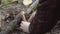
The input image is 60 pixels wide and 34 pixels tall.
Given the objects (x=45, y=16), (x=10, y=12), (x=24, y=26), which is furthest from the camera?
(x=10, y=12)

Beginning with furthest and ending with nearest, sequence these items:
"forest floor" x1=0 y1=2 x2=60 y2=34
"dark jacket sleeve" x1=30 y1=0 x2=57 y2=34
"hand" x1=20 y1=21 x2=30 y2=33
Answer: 1. "forest floor" x1=0 y1=2 x2=60 y2=34
2. "hand" x1=20 y1=21 x2=30 y2=33
3. "dark jacket sleeve" x1=30 y1=0 x2=57 y2=34

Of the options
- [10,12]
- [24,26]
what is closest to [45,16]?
[24,26]

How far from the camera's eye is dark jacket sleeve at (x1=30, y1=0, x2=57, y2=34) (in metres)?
0.90

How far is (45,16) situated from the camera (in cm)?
94

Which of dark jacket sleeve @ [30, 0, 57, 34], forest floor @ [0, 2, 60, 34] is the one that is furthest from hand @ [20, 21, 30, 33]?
dark jacket sleeve @ [30, 0, 57, 34]

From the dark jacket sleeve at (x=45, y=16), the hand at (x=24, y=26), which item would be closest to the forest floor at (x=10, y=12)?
the hand at (x=24, y=26)

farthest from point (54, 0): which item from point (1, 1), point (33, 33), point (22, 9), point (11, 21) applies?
point (1, 1)

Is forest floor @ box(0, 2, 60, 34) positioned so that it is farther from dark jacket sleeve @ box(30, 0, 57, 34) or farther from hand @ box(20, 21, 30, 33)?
dark jacket sleeve @ box(30, 0, 57, 34)

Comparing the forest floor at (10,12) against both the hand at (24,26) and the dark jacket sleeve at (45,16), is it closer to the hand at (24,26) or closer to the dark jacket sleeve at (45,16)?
the hand at (24,26)

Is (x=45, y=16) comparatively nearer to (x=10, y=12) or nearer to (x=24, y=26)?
(x=24, y=26)

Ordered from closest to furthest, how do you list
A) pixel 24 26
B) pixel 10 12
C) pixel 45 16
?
pixel 45 16
pixel 24 26
pixel 10 12

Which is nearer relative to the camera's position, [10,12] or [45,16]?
[45,16]

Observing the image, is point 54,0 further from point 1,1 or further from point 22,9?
point 1,1

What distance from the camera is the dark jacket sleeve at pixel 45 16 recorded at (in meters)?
0.90
